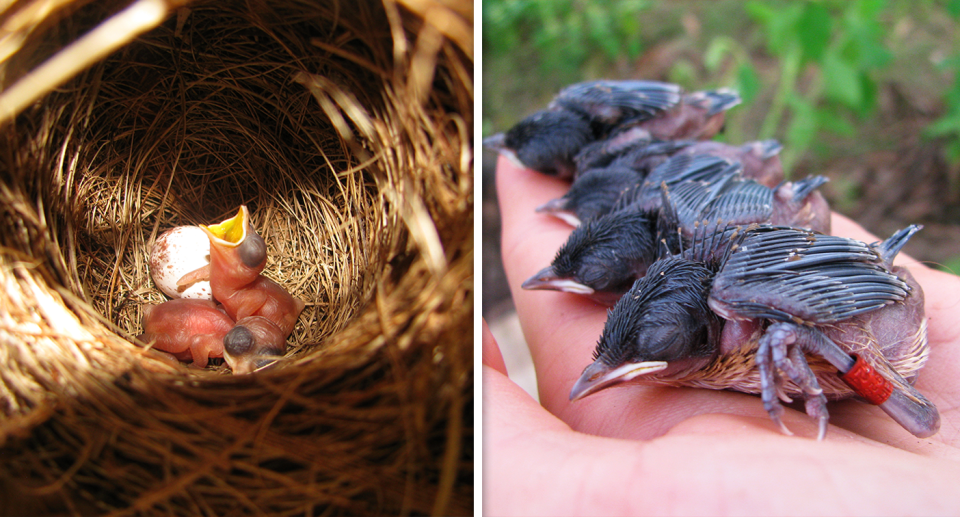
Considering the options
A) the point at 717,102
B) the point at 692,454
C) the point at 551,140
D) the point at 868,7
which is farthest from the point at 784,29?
the point at 692,454

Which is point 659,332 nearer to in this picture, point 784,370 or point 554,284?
point 784,370

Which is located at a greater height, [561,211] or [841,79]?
[841,79]

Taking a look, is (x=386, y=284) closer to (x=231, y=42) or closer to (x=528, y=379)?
(x=231, y=42)

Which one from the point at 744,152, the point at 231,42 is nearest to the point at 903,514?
the point at 744,152

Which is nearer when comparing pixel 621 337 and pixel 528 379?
pixel 621 337

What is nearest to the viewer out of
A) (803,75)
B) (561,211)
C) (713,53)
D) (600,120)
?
(561,211)

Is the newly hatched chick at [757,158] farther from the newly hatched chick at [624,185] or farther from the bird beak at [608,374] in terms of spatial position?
the bird beak at [608,374]
